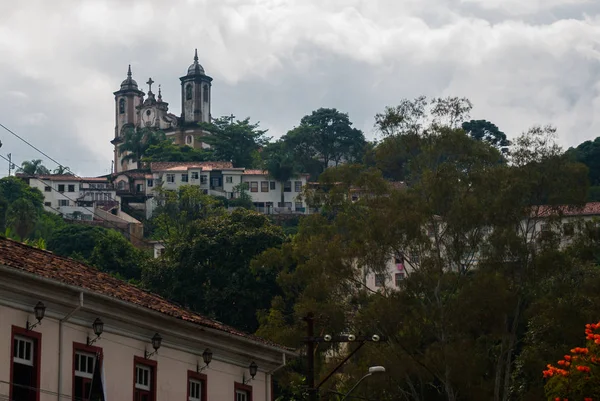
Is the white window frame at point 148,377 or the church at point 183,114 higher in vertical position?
the church at point 183,114

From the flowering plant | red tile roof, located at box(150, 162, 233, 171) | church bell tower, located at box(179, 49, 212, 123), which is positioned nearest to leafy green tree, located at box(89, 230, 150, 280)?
the flowering plant

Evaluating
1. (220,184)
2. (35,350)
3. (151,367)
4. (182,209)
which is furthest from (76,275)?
(220,184)

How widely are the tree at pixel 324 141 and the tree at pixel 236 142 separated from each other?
773cm

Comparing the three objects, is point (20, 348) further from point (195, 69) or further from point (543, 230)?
point (195, 69)

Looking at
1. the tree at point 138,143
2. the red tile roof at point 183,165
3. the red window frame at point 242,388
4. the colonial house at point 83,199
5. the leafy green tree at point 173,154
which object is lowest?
the red window frame at point 242,388

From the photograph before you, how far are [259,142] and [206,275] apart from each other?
10150 centimetres

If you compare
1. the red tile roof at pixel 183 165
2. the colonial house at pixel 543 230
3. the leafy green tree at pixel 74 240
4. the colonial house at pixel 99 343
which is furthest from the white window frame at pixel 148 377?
the red tile roof at pixel 183 165

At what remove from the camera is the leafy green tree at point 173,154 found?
171625 mm

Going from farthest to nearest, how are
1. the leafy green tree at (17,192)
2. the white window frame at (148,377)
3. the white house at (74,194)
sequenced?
the white house at (74,194) → the leafy green tree at (17,192) → the white window frame at (148,377)

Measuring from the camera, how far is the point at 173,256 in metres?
76.2

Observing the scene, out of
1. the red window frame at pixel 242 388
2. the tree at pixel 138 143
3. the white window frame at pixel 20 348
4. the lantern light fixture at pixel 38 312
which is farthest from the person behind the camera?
the tree at pixel 138 143

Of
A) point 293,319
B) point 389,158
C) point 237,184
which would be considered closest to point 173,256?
point 293,319

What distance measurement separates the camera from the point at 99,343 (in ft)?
86.2

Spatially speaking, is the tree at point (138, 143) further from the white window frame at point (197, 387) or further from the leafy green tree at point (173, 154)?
the white window frame at point (197, 387)
